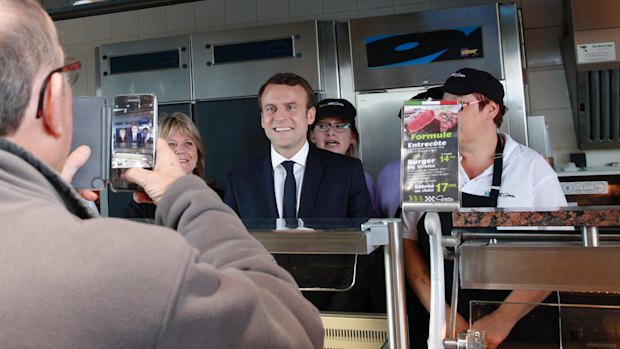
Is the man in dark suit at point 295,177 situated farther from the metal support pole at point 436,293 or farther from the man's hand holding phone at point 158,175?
the man's hand holding phone at point 158,175

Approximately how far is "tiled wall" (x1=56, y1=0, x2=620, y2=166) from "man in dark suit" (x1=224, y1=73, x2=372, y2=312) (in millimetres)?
2089

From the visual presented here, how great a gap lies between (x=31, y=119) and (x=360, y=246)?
2.12ft

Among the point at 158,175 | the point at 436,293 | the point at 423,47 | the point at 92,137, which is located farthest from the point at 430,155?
the point at 423,47

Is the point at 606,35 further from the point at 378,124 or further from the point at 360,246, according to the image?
the point at 360,246

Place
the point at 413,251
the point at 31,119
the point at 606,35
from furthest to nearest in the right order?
1. the point at 606,35
2. the point at 413,251
3. the point at 31,119

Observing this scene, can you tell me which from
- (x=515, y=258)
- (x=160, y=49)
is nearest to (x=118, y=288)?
(x=515, y=258)

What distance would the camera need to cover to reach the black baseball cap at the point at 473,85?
1.63 m

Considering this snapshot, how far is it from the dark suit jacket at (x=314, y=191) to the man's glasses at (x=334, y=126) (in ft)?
2.56

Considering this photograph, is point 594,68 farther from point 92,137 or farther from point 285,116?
point 92,137

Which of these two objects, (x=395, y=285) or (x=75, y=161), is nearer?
(x=75, y=161)

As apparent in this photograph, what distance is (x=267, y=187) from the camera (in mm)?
2123

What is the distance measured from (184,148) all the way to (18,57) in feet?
6.58

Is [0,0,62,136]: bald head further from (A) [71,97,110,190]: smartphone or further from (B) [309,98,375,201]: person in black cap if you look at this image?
(B) [309,98,375,201]: person in black cap

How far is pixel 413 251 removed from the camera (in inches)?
66.4
